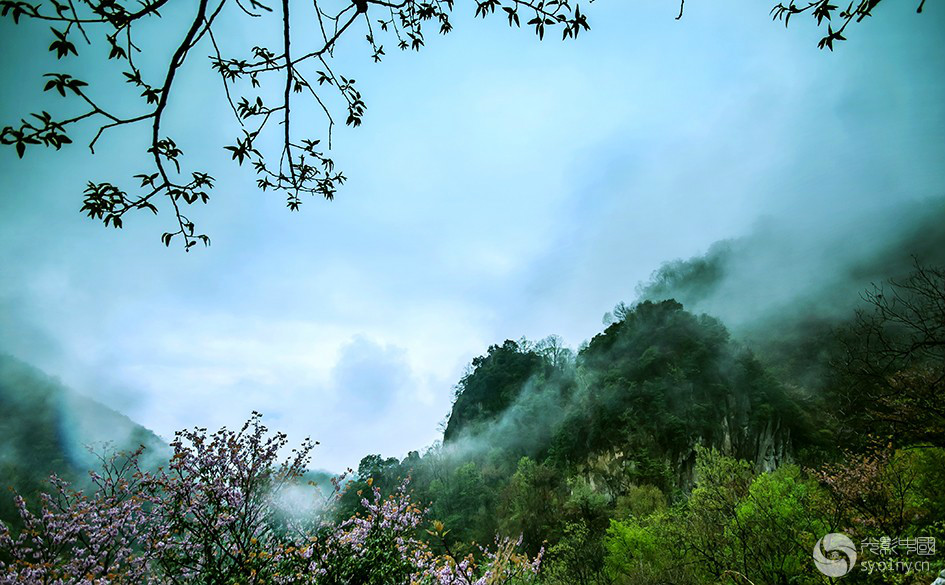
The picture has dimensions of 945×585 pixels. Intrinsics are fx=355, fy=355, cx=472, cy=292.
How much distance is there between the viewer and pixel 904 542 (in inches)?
377

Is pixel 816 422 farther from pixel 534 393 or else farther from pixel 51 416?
pixel 51 416

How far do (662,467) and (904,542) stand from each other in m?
21.9

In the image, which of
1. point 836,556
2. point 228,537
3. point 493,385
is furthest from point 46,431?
point 836,556

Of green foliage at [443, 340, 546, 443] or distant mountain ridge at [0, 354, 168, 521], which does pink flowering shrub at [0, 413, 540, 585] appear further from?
green foliage at [443, 340, 546, 443]

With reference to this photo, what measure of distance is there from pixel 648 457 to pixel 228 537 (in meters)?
32.0

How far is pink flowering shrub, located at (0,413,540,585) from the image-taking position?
5.32 meters

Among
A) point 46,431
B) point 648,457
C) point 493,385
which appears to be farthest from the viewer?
point 493,385

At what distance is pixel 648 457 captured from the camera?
3039 centimetres

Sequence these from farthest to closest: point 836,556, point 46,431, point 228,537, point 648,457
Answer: point 46,431, point 648,457, point 836,556, point 228,537

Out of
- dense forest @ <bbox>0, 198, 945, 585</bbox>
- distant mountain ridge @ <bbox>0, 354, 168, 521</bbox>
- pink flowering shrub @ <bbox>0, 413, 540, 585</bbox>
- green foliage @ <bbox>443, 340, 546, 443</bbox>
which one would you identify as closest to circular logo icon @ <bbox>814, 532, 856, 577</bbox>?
dense forest @ <bbox>0, 198, 945, 585</bbox>

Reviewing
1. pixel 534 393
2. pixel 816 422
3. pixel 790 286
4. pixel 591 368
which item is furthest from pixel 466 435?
pixel 790 286

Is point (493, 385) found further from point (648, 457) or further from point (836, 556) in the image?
point (836, 556)

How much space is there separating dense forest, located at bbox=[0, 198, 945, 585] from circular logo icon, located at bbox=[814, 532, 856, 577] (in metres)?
0.56

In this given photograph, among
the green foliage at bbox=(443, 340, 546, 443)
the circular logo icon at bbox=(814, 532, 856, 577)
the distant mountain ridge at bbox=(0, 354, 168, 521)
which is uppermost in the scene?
the green foliage at bbox=(443, 340, 546, 443)
